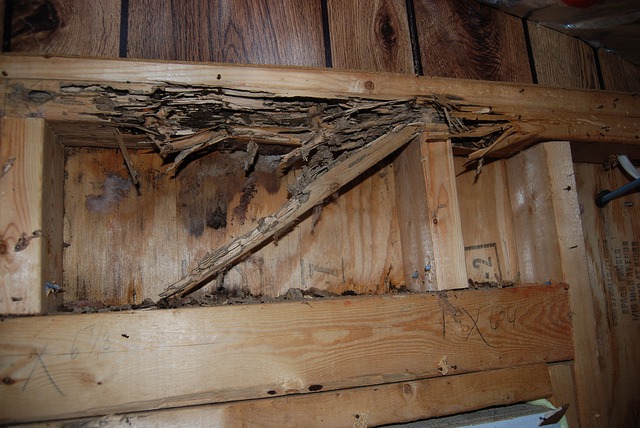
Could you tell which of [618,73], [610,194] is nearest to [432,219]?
[610,194]

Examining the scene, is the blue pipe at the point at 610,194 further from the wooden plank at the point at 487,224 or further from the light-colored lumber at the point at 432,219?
the light-colored lumber at the point at 432,219

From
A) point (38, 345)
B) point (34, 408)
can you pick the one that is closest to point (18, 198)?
point (38, 345)

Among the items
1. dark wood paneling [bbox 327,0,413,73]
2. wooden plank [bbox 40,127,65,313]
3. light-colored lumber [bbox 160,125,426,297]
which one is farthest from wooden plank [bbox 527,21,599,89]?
wooden plank [bbox 40,127,65,313]

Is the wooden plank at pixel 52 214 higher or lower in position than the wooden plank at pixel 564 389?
higher

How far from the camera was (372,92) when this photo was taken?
1175 millimetres

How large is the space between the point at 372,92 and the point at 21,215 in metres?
0.89

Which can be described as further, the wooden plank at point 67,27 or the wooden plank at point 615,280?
the wooden plank at point 615,280

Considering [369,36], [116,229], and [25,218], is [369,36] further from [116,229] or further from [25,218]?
[25,218]

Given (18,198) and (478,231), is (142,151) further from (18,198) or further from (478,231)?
(478,231)

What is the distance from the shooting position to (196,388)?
3.10 ft

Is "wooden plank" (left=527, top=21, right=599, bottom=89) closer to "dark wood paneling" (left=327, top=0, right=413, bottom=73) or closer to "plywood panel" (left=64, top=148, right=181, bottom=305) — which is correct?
"dark wood paneling" (left=327, top=0, right=413, bottom=73)

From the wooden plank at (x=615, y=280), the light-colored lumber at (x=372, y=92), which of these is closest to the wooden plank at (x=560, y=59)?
the light-colored lumber at (x=372, y=92)

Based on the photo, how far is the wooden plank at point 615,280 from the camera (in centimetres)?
141

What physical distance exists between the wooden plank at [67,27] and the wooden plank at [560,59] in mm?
1337
